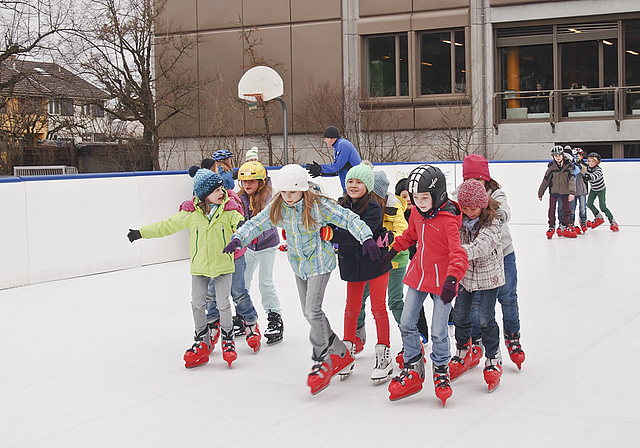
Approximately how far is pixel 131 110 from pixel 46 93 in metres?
2.77

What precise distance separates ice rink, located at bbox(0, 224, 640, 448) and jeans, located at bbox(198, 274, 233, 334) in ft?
1.07

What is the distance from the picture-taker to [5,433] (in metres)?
4.13

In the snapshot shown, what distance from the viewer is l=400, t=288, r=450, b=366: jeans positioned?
→ 4.44 m

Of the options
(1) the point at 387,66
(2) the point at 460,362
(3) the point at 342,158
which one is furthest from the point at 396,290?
(1) the point at 387,66

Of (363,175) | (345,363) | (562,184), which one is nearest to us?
(363,175)

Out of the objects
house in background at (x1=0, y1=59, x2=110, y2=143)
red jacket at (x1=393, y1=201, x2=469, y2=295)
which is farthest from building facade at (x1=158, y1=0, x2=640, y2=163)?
red jacket at (x1=393, y1=201, x2=469, y2=295)

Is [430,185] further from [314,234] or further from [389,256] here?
[314,234]

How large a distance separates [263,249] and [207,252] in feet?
3.07

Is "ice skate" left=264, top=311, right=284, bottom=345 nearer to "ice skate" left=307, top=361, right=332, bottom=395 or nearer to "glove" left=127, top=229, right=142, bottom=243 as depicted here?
"ice skate" left=307, top=361, right=332, bottom=395

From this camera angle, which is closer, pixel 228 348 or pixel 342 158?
pixel 228 348

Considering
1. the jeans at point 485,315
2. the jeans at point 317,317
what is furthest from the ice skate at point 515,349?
the jeans at point 317,317

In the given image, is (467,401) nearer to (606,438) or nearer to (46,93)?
(606,438)

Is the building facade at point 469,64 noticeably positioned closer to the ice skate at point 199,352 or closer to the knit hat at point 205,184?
the knit hat at point 205,184

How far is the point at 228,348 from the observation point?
540cm
